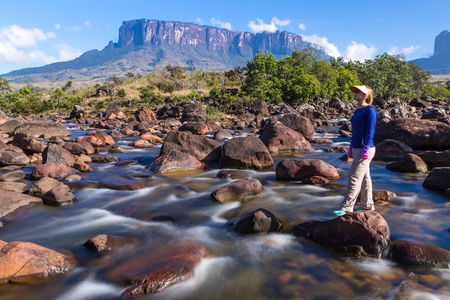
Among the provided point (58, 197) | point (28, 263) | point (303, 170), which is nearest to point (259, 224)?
point (28, 263)

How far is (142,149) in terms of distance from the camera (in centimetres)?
1661

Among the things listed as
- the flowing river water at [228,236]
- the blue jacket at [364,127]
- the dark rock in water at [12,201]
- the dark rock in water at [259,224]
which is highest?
the blue jacket at [364,127]

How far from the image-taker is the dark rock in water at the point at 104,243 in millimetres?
5137

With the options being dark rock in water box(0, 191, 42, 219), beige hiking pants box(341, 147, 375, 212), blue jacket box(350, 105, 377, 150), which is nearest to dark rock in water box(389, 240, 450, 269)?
beige hiking pants box(341, 147, 375, 212)

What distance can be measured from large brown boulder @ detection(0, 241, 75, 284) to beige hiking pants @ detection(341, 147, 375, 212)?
16.3 ft

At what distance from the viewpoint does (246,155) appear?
1123cm

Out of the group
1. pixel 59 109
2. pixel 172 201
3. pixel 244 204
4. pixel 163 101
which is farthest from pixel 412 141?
pixel 59 109

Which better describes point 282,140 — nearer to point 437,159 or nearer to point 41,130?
point 437,159

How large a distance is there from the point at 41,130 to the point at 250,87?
31.0 meters

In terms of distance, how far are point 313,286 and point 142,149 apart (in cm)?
1398

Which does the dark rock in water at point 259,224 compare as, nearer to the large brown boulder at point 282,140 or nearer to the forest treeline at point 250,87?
the large brown boulder at point 282,140

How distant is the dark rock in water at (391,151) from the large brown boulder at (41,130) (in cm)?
1925

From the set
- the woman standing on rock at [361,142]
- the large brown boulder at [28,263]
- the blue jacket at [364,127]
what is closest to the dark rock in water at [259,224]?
the woman standing on rock at [361,142]

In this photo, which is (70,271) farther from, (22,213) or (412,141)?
(412,141)
